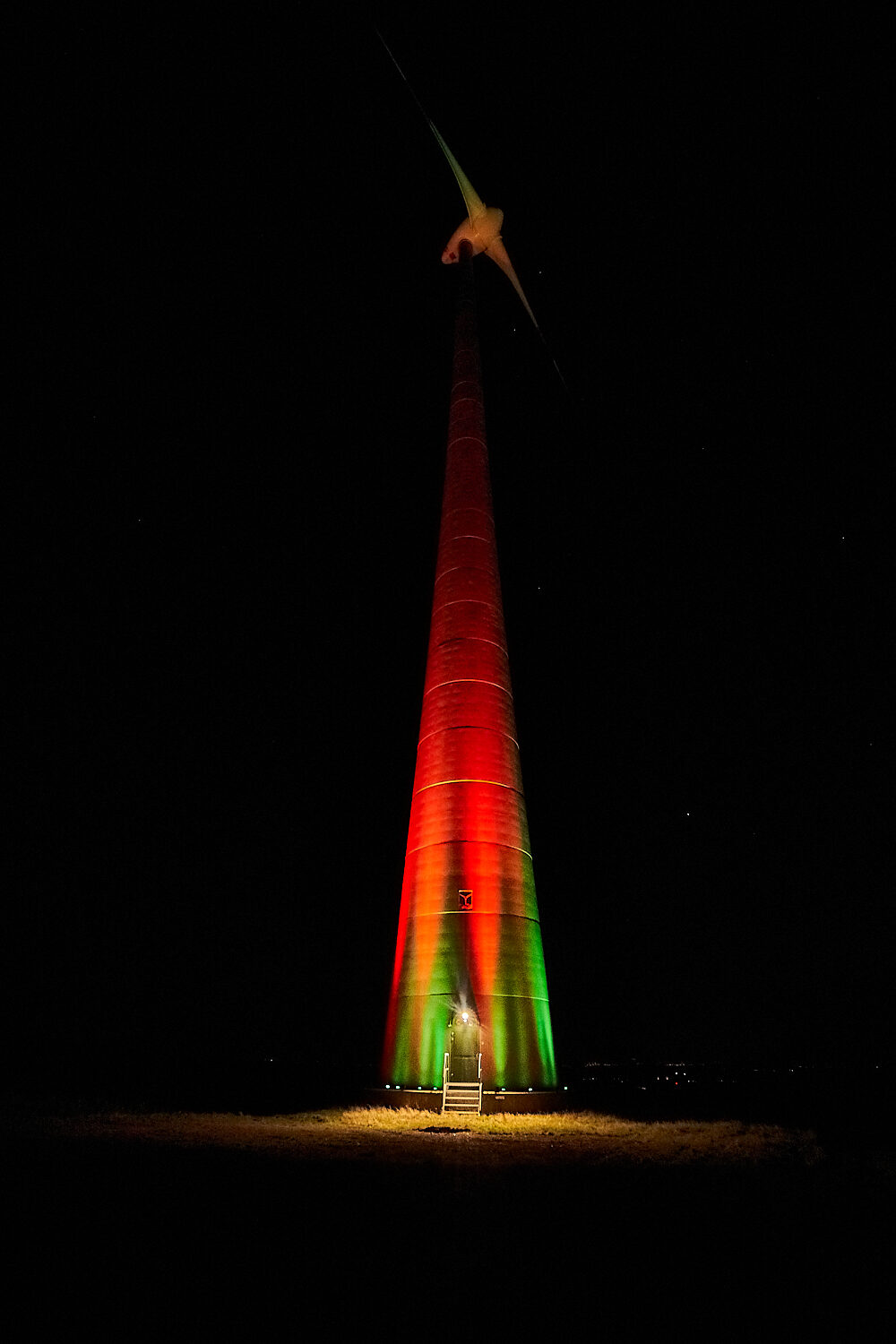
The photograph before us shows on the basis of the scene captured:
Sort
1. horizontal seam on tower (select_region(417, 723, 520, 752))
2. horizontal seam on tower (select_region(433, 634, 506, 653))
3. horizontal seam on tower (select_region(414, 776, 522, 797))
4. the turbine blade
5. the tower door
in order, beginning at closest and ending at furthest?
1. the tower door
2. horizontal seam on tower (select_region(414, 776, 522, 797))
3. horizontal seam on tower (select_region(417, 723, 520, 752))
4. horizontal seam on tower (select_region(433, 634, 506, 653))
5. the turbine blade

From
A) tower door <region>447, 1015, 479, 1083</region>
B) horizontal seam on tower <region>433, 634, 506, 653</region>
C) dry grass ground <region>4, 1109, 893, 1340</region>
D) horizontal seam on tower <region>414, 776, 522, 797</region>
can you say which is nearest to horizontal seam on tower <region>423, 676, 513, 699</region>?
horizontal seam on tower <region>433, 634, 506, 653</region>

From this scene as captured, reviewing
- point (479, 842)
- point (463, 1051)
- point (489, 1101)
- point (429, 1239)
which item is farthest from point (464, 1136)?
point (429, 1239)

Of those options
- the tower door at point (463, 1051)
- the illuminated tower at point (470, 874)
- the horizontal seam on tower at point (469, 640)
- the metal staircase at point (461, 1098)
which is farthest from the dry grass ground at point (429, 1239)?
the horizontal seam on tower at point (469, 640)

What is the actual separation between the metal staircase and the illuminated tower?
34 centimetres

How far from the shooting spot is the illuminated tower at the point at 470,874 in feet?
54.7

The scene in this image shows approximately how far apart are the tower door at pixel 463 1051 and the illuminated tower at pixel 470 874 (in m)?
0.09

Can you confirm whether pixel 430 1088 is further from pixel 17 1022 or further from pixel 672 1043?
pixel 672 1043

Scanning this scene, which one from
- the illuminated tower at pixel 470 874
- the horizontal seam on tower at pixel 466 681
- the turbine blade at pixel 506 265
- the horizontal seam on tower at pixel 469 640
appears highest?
the turbine blade at pixel 506 265

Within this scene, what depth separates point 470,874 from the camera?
17531mm

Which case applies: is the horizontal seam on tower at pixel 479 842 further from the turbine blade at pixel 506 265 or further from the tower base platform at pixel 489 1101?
the turbine blade at pixel 506 265

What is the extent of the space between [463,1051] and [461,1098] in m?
0.96

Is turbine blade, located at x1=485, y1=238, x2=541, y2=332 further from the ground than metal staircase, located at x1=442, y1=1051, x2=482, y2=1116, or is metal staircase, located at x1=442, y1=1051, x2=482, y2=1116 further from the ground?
turbine blade, located at x1=485, y1=238, x2=541, y2=332

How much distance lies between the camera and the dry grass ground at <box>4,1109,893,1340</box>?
4.10 meters

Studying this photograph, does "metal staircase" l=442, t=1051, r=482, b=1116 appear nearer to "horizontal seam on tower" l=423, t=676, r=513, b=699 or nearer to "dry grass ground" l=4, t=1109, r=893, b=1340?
"dry grass ground" l=4, t=1109, r=893, b=1340
